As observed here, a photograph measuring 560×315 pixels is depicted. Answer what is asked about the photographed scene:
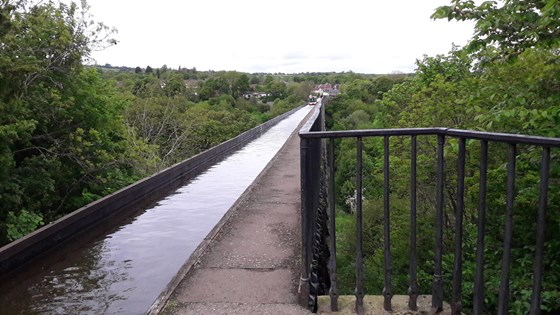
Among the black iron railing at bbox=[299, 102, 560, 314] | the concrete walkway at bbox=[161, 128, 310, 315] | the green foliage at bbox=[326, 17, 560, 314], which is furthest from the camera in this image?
the green foliage at bbox=[326, 17, 560, 314]

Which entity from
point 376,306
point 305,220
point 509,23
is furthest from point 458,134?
point 509,23

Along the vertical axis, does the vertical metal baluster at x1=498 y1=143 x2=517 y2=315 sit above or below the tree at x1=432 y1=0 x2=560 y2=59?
below

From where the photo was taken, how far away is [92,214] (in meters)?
6.30

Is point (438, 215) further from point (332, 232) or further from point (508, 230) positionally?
point (332, 232)

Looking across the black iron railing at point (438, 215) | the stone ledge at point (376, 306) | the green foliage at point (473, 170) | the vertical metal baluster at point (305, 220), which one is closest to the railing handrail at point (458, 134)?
the black iron railing at point (438, 215)

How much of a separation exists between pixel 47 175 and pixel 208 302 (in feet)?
27.3

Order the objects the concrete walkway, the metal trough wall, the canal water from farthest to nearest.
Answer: the metal trough wall, the canal water, the concrete walkway

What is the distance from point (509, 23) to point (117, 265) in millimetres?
5122

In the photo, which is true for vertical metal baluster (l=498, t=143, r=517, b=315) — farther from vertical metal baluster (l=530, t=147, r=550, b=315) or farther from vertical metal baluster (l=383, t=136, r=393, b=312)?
vertical metal baluster (l=383, t=136, r=393, b=312)

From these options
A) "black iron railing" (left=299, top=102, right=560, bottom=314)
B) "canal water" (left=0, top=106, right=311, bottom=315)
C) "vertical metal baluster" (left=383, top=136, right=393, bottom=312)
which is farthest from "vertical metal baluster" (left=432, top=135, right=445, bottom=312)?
"canal water" (left=0, top=106, right=311, bottom=315)

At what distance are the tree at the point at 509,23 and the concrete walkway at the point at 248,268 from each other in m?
3.06

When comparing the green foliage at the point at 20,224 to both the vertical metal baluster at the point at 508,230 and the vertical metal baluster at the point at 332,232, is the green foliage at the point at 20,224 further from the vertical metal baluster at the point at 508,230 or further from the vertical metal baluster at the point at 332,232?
the vertical metal baluster at the point at 508,230

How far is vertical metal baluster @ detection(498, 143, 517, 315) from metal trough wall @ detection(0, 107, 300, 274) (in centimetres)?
429

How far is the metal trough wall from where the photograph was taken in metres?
4.58
